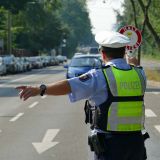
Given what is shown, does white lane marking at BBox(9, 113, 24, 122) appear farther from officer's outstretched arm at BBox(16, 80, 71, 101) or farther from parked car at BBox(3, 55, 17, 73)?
parked car at BBox(3, 55, 17, 73)

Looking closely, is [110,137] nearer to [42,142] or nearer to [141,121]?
[141,121]

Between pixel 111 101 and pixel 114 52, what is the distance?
0.38 m

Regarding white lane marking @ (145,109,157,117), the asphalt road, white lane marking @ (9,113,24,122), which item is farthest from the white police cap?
white lane marking @ (145,109,157,117)

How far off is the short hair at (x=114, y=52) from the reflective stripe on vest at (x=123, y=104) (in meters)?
0.10

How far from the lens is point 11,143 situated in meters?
11.1

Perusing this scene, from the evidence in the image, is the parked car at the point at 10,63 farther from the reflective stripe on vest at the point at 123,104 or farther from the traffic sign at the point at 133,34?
the reflective stripe on vest at the point at 123,104

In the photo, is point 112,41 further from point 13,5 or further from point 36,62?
point 36,62

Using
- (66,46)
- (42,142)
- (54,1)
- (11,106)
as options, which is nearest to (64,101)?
(11,106)

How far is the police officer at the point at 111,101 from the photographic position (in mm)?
4766

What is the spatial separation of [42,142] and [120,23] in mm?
91792

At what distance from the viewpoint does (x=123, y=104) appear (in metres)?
4.79

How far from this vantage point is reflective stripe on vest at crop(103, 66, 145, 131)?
479 centimetres

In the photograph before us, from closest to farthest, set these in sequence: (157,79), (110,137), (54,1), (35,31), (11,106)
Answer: (110,137) < (11,106) < (157,79) < (54,1) < (35,31)

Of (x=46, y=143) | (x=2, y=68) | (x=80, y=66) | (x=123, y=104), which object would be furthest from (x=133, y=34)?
(x=2, y=68)
